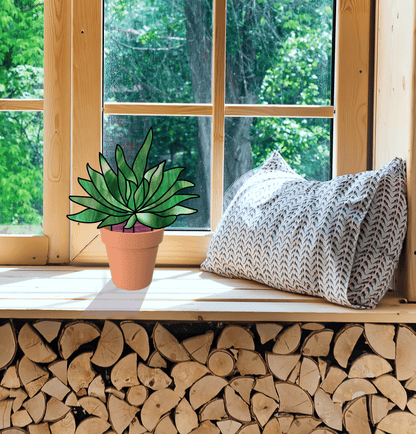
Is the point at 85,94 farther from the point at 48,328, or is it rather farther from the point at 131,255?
the point at 48,328

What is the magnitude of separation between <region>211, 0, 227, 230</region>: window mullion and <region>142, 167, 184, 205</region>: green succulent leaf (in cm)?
37

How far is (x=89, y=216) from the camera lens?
1.18 m

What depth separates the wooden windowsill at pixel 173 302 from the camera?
1.11 m

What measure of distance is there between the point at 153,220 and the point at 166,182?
11 centimetres

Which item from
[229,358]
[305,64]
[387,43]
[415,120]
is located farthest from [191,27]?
[229,358]

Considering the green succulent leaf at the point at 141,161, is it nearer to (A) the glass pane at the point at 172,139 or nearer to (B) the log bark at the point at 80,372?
(A) the glass pane at the point at 172,139

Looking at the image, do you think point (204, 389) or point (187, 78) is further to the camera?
point (187, 78)

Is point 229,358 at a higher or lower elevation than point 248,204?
lower

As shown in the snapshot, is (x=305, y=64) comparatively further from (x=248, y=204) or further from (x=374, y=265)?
(x=374, y=265)

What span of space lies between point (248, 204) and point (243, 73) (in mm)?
508

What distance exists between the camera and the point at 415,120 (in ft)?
4.02

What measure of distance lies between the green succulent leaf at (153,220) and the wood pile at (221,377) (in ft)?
0.88

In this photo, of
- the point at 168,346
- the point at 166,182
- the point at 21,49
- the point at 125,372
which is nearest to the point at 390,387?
the point at 168,346

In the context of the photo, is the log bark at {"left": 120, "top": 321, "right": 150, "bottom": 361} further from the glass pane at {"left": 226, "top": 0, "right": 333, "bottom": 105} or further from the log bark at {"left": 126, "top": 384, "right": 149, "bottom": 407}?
the glass pane at {"left": 226, "top": 0, "right": 333, "bottom": 105}
